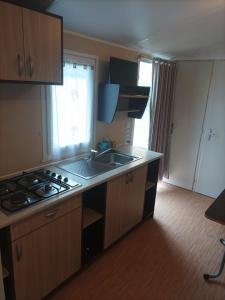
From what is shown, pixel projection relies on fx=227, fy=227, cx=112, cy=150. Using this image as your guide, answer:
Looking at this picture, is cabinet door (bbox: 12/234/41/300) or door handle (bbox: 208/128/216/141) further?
door handle (bbox: 208/128/216/141)

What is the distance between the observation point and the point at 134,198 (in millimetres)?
2457

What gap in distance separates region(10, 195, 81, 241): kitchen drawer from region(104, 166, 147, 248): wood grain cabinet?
42 cm

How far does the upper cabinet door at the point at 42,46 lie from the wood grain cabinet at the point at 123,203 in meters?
1.03

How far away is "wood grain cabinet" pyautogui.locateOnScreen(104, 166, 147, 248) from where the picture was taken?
2.12 m

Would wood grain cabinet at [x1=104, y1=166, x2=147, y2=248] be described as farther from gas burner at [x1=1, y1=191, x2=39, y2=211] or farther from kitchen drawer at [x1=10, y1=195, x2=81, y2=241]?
gas burner at [x1=1, y1=191, x2=39, y2=211]

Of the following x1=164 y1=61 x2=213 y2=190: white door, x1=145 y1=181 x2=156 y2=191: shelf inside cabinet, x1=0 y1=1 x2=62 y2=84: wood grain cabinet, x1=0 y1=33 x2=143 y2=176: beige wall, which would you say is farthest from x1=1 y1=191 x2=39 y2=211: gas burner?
x1=164 y1=61 x2=213 y2=190: white door

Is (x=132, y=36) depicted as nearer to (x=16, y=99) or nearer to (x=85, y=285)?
(x=16, y=99)

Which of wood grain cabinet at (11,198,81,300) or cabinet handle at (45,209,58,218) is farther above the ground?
cabinet handle at (45,209,58,218)

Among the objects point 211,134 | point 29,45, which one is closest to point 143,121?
point 211,134

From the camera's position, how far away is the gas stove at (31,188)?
4.80 ft

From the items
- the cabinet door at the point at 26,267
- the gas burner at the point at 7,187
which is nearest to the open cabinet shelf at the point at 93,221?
the cabinet door at the point at 26,267

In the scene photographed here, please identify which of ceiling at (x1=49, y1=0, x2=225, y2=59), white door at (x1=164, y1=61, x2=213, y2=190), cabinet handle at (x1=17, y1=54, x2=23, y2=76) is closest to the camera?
cabinet handle at (x1=17, y1=54, x2=23, y2=76)

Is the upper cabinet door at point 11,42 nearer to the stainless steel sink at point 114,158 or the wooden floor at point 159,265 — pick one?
the stainless steel sink at point 114,158

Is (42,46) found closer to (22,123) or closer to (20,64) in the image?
A: (20,64)
